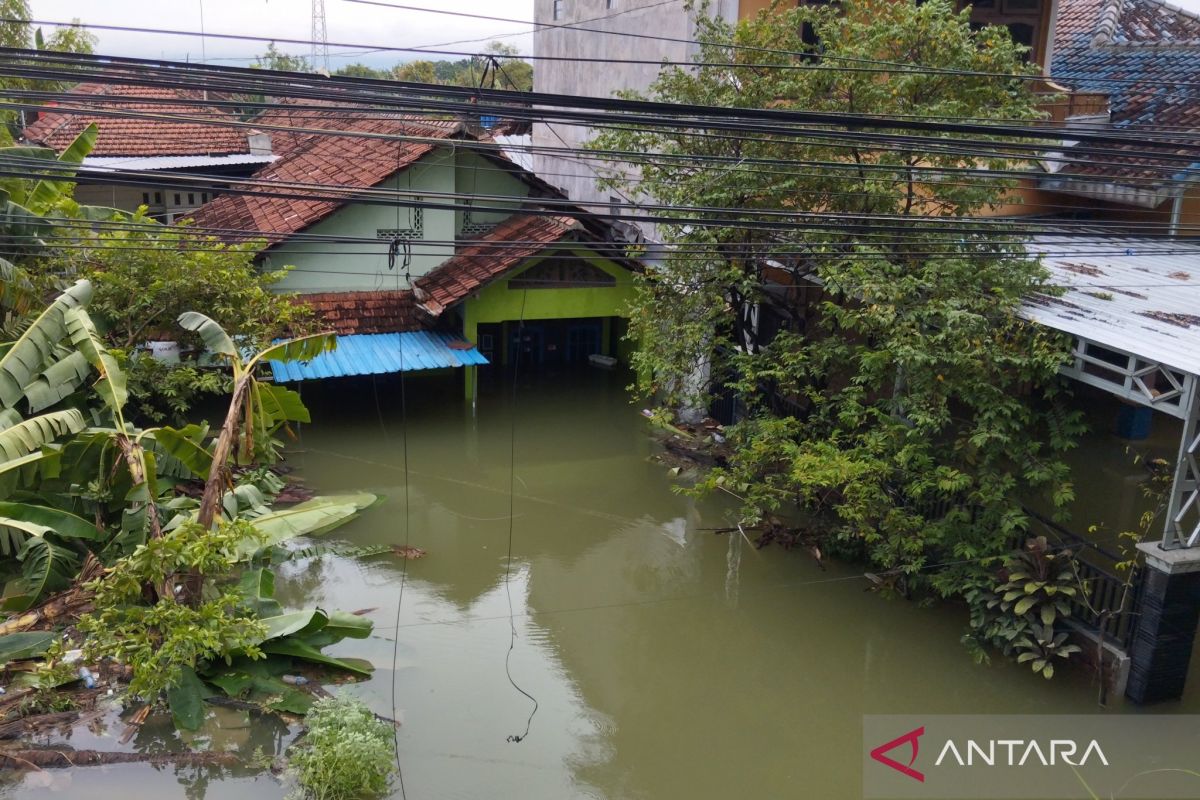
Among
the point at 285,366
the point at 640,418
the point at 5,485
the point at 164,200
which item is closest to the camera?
the point at 5,485

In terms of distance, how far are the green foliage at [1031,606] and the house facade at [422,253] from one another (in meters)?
6.85

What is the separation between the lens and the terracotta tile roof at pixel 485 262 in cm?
1380

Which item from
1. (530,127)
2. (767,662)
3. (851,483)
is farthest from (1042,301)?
(530,127)

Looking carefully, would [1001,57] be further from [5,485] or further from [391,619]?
[5,485]

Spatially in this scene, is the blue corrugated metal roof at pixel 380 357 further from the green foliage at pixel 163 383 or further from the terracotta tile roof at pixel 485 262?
the green foliage at pixel 163 383

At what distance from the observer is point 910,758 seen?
734 centimetres

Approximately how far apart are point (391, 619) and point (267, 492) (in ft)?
9.17

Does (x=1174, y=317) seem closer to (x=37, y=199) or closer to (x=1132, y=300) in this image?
(x=1132, y=300)

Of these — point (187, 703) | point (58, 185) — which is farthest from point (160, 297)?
point (187, 703)

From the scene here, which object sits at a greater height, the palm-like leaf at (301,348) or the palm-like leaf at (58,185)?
the palm-like leaf at (58,185)

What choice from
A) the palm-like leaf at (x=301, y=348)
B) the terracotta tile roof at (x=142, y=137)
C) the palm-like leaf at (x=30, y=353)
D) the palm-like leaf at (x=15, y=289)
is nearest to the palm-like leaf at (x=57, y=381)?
the palm-like leaf at (x=30, y=353)

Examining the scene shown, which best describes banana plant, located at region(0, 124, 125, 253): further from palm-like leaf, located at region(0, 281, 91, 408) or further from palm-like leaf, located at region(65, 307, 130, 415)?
palm-like leaf, located at region(65, 307, 130, 415)

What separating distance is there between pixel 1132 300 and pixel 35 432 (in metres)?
9.86

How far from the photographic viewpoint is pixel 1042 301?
8953 mm
